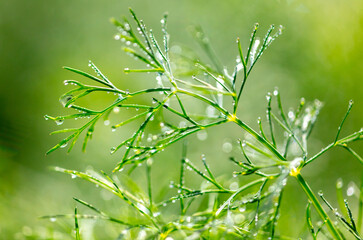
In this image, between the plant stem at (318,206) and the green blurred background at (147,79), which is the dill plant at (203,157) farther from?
the green blurred background at (147,79)

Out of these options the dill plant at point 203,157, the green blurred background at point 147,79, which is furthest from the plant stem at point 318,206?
the green blurred background at point 147,79

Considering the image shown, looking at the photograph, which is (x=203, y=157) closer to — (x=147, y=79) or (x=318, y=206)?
(x=318, y=206)

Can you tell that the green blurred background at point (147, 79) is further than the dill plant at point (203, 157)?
Yes

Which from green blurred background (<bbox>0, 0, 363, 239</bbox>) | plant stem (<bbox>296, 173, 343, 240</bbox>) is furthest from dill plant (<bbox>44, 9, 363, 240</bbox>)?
green blurred background (<bbox>0, 0, 363, 239</bbox>)

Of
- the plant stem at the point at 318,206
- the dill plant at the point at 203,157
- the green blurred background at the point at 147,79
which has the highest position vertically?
the green blurred background at the point at 147,79

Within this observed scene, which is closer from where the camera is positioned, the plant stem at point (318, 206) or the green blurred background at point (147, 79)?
the plant stem at point (318, 206)

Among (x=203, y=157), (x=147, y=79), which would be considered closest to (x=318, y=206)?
(x=203, y=157)

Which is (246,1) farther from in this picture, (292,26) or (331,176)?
(331,176)

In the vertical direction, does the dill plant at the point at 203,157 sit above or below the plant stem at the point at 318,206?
above

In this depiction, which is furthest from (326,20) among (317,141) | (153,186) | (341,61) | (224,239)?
(224,239)
